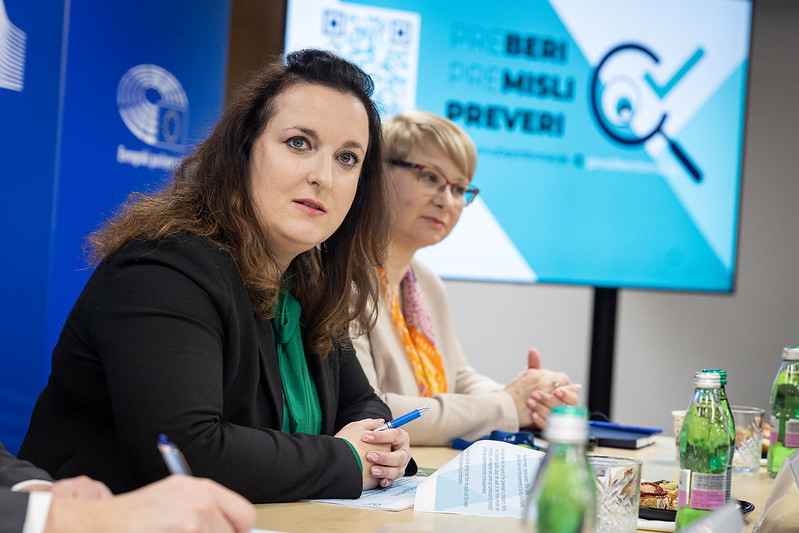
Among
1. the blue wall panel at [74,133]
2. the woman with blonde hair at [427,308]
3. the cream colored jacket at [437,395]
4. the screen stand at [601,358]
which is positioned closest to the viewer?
the cream colored jacket at [437,395]

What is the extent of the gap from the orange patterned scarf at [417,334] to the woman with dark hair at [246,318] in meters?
0.63

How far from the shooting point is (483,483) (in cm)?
144

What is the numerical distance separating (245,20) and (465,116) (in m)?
1.05

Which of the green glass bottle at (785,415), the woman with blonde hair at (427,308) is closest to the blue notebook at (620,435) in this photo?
the woman with blonde hair at (427,308)

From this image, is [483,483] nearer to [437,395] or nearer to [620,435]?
[437,395]

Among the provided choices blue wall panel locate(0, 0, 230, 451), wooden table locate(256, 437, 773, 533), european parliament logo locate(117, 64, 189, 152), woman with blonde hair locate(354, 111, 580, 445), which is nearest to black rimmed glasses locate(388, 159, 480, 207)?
woman with blonde hair locate(354, 111, 580, 445)

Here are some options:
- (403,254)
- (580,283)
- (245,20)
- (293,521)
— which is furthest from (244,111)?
(580,283)

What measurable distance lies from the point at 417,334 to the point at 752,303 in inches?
125

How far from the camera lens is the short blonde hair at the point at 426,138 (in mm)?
2762

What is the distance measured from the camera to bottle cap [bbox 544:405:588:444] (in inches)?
31.3

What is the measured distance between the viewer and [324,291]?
1.90 metres

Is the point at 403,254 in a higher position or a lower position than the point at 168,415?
higher

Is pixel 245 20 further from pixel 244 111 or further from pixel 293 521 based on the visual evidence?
pixel 293 521

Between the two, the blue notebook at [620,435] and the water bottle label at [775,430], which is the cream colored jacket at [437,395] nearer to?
the blue notebook at [620,435]
